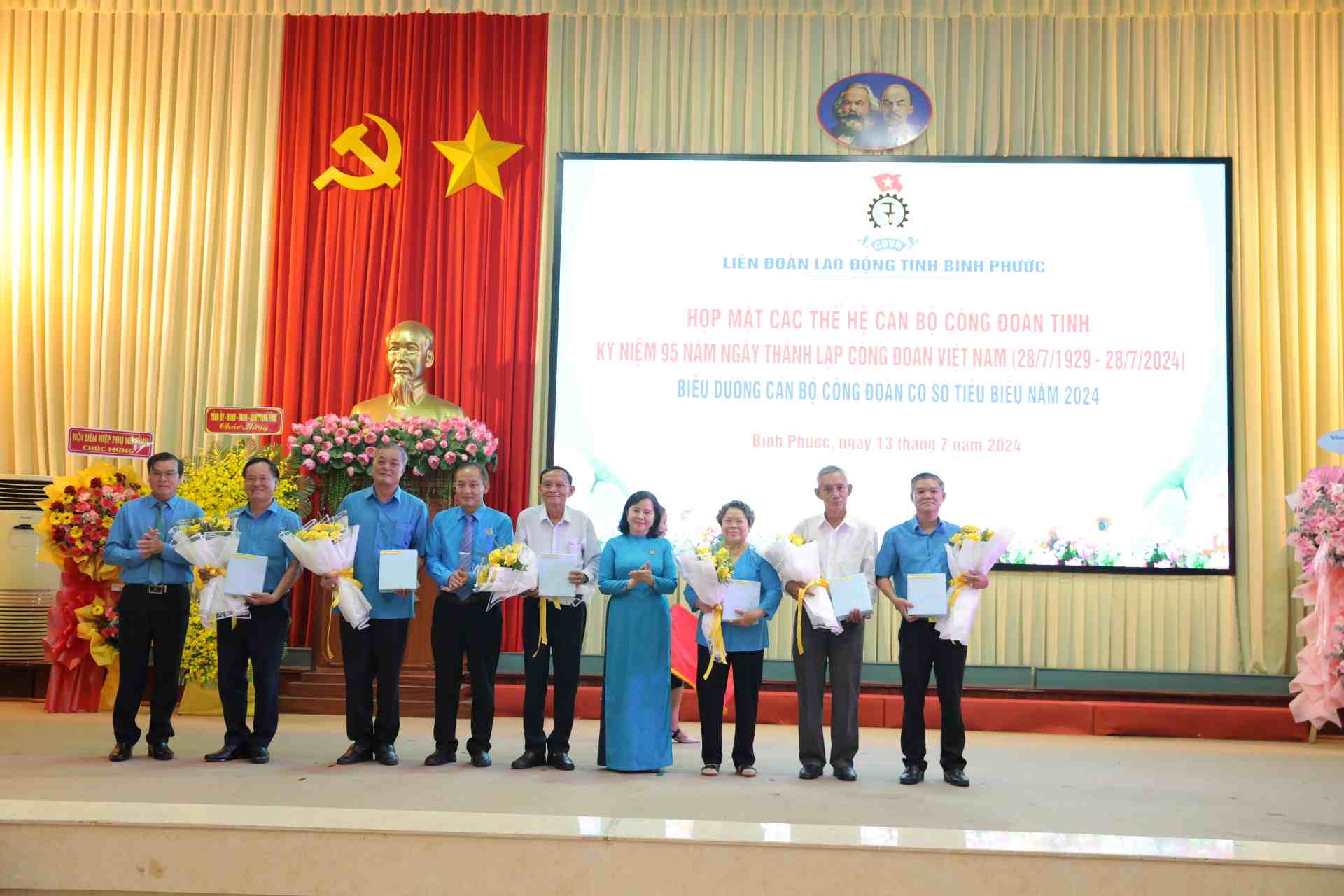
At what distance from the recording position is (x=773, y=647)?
7484 millimetres

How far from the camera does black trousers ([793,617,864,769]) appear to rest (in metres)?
4.77

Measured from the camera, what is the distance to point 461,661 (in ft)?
16.2

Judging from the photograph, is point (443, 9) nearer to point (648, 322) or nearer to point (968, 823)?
point (648, 322)

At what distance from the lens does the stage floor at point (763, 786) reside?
3.88 m

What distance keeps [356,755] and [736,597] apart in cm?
165

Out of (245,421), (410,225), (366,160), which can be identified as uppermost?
(366,160)

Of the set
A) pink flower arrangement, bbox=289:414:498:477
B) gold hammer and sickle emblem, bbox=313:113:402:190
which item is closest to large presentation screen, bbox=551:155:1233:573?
pink flower arrangement, bbox=289:414:498:477

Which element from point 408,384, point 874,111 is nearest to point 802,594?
point 408,384

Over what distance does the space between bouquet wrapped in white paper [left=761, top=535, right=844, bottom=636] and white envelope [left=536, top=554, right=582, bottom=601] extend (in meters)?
0.82

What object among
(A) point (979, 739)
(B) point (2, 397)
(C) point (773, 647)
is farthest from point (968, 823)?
(B) point (2, 397)

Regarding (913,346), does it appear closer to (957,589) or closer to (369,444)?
(957,589)

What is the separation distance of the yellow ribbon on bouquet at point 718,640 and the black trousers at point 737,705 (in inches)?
1.3

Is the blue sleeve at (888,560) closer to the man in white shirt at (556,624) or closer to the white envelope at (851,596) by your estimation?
the white envelope at (851,596)

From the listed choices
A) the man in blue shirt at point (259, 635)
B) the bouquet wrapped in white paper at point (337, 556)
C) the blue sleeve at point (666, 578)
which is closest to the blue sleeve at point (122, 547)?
the man in blue shirt at point (259, 635)
